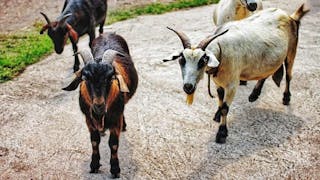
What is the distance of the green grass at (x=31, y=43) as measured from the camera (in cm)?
1042

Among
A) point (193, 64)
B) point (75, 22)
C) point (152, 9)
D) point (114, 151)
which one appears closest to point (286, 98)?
point (193, 64)

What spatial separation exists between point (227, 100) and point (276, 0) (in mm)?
7294

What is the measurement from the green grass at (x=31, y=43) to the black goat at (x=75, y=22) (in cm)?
132

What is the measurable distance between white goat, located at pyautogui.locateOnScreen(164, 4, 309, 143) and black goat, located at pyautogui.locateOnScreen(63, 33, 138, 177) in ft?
2.73

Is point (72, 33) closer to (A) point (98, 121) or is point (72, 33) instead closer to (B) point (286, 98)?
(A) point (98, 121)

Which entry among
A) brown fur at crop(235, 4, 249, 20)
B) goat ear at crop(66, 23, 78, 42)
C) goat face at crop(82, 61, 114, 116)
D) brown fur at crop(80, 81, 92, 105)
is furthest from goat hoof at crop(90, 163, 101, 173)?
brown fur at crop(235, 4, 249, 20)

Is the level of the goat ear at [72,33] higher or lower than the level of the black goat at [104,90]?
lower

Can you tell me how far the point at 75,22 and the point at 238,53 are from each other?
3930mm

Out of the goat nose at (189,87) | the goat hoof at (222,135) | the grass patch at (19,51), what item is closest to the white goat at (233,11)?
the goat hoof at (222,135)

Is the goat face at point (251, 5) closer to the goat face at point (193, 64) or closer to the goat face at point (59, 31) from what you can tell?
the goat face at point (193, 64)

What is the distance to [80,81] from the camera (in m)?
6.15

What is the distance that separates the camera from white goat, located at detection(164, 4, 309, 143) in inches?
254

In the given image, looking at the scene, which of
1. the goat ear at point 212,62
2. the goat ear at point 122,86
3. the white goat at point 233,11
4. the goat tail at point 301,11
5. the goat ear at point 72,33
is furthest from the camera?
the goat ear at point 72,33

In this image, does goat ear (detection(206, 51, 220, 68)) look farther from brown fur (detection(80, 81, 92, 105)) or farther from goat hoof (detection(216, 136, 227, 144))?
brown fur (detection(80, 81, 92, 105))
